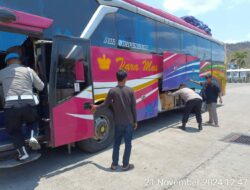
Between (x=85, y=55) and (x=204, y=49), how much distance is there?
884cm

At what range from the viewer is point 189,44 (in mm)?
11305

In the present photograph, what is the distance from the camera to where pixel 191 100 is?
8.89 metres

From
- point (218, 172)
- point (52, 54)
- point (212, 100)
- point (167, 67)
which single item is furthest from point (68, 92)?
point (212, 100)

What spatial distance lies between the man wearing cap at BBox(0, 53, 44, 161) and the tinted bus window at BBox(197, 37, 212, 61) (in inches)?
371

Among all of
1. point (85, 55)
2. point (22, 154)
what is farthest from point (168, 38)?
point (22, 154)

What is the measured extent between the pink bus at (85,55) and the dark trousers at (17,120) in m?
0.22

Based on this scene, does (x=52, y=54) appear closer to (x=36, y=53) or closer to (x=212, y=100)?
(x=36, y=53)

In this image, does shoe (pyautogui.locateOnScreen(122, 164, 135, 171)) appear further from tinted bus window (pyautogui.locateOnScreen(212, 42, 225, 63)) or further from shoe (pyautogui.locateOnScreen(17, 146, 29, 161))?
tinted bus window (pyautogui.locateOnScreen(212, 42, 225, 63))

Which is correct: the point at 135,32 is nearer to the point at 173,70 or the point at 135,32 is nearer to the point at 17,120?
the point at 173,70

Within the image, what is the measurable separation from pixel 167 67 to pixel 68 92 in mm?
4499

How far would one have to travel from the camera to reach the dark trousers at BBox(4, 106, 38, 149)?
4.51 meters

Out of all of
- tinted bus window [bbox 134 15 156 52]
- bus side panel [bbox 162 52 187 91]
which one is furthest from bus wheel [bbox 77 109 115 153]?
bus side panel [bbox 162 52 187 91]

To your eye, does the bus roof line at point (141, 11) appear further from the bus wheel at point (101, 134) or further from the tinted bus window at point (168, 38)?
the bus wheel at point (101, 134)

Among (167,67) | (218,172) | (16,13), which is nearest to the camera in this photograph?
(16,13)
